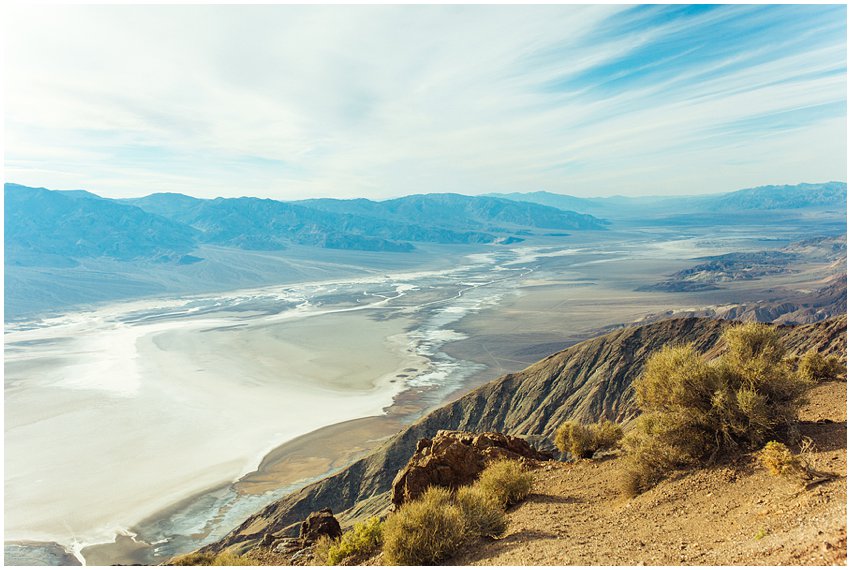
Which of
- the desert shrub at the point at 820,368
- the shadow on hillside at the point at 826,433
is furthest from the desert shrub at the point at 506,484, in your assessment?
the desert shrub at the point at 820,368

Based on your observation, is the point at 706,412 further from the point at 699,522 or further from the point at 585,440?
the point at 585,440

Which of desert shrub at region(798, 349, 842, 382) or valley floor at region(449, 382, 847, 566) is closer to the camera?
valley floor at region(449, 382, 847, 566)

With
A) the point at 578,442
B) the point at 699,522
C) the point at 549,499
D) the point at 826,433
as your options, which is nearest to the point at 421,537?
the point at 549,499

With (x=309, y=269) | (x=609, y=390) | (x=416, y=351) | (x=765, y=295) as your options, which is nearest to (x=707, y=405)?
(x=609, y=390)

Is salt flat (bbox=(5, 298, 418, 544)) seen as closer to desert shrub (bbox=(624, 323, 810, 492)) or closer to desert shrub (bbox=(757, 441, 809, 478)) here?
desert shrub (bbox=(624, 323, 810, 492))

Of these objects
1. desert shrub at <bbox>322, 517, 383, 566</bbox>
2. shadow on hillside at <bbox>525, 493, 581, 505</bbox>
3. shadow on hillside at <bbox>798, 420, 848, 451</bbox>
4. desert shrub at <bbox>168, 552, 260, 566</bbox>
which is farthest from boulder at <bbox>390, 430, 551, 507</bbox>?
shadow on hillside at <bbox>798, 420, 848, 451</bbox>
